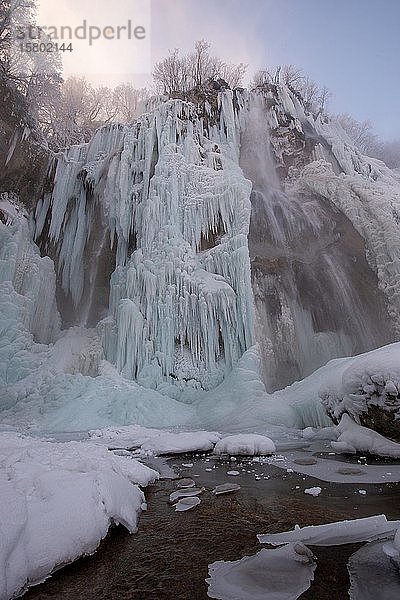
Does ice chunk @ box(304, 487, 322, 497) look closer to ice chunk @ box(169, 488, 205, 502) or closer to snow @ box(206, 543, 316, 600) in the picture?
ice chunk @ box(169, 488, 205, 502)

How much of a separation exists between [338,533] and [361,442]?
12.7ft

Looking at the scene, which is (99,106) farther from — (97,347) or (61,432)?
(61,432)

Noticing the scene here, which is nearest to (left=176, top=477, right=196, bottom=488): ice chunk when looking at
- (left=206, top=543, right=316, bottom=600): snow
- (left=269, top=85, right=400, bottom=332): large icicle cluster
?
(left=206, top=543, right=316, bottom=600): snow

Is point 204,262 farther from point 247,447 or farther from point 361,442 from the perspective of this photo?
point 361,442

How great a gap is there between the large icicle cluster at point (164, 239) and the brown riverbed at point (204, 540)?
746 cm

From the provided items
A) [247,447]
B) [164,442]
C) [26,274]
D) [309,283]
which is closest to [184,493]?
[247,447]

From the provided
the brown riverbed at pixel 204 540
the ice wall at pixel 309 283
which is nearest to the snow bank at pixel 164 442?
the brown riverbed at pixel 204 540

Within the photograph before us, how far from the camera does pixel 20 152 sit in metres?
14.3

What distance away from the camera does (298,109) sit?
18.0 meters

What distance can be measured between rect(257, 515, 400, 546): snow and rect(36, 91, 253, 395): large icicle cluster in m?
8.97

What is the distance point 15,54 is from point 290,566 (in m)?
18.8

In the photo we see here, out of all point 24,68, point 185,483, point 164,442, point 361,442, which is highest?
point 24,68

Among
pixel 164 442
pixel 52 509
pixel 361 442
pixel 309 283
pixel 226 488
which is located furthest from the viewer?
pixel 309 283

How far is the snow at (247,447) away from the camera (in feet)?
20.0
